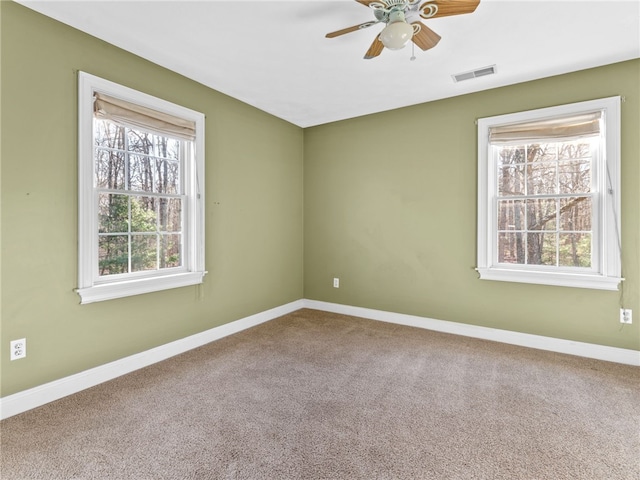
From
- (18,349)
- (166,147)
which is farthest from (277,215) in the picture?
(18,349)

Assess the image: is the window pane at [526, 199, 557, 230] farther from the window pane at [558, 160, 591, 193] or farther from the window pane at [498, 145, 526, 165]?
the window pane at [498, 145, 526, 165]

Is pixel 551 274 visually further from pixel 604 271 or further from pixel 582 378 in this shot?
pixel 582 378

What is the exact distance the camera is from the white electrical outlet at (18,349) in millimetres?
2010

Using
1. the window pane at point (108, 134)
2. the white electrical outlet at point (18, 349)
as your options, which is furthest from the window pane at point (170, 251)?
the white electrical outlet at point (18, 349)

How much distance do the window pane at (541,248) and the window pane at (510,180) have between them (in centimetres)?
47

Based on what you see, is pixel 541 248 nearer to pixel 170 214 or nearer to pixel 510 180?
pixel 510 180

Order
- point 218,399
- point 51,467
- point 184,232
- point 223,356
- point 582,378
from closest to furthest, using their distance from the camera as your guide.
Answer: point 51,467 → point 218,399 → point 582,378 → point 223,356 → point 184,232

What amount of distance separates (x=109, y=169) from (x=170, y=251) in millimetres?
857

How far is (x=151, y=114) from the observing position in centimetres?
270

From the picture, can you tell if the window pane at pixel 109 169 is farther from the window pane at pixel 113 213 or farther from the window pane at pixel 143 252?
the window pane at pixel 143 252

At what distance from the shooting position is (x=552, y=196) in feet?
10.0

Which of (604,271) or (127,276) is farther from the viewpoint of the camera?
(604,271)

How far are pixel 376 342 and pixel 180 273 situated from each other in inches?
80.6

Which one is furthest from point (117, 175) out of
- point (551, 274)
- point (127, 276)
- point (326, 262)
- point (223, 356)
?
point (551, 274)
